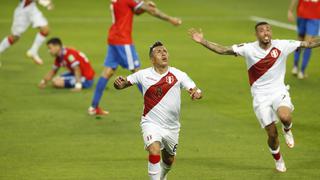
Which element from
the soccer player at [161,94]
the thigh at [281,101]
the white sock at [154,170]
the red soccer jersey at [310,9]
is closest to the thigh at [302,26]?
the red soccer jersey at [310,9]

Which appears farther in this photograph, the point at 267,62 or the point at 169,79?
the point at 267,62

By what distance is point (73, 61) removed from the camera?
53.5ft

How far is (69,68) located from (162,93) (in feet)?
A: 24.0

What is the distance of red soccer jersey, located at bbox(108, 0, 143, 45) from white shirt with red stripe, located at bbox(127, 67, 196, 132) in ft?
14.8

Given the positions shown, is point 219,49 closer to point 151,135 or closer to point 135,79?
point 135,79

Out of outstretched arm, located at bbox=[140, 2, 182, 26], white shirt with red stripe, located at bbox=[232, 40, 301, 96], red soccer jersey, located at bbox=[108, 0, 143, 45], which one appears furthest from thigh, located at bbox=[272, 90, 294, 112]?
red soccer jersey, located at bbox=[108, 0, 143, 45]

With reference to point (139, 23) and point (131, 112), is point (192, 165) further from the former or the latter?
point (139, 23)

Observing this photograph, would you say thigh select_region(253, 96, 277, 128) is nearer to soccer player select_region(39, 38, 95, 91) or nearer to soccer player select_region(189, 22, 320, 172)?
soccer player select_region(189, 22, 320, 172)

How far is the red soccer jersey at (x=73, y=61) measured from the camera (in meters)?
16.3

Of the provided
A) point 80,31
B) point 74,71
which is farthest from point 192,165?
point 80,31

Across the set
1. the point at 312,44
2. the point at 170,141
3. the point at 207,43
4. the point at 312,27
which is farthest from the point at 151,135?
the point at 312,27

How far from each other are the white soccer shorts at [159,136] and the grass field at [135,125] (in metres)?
1.00

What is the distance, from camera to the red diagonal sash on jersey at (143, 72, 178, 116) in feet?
31.6

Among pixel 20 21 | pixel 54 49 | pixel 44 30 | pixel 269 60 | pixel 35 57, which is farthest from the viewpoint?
pixel 35 57
